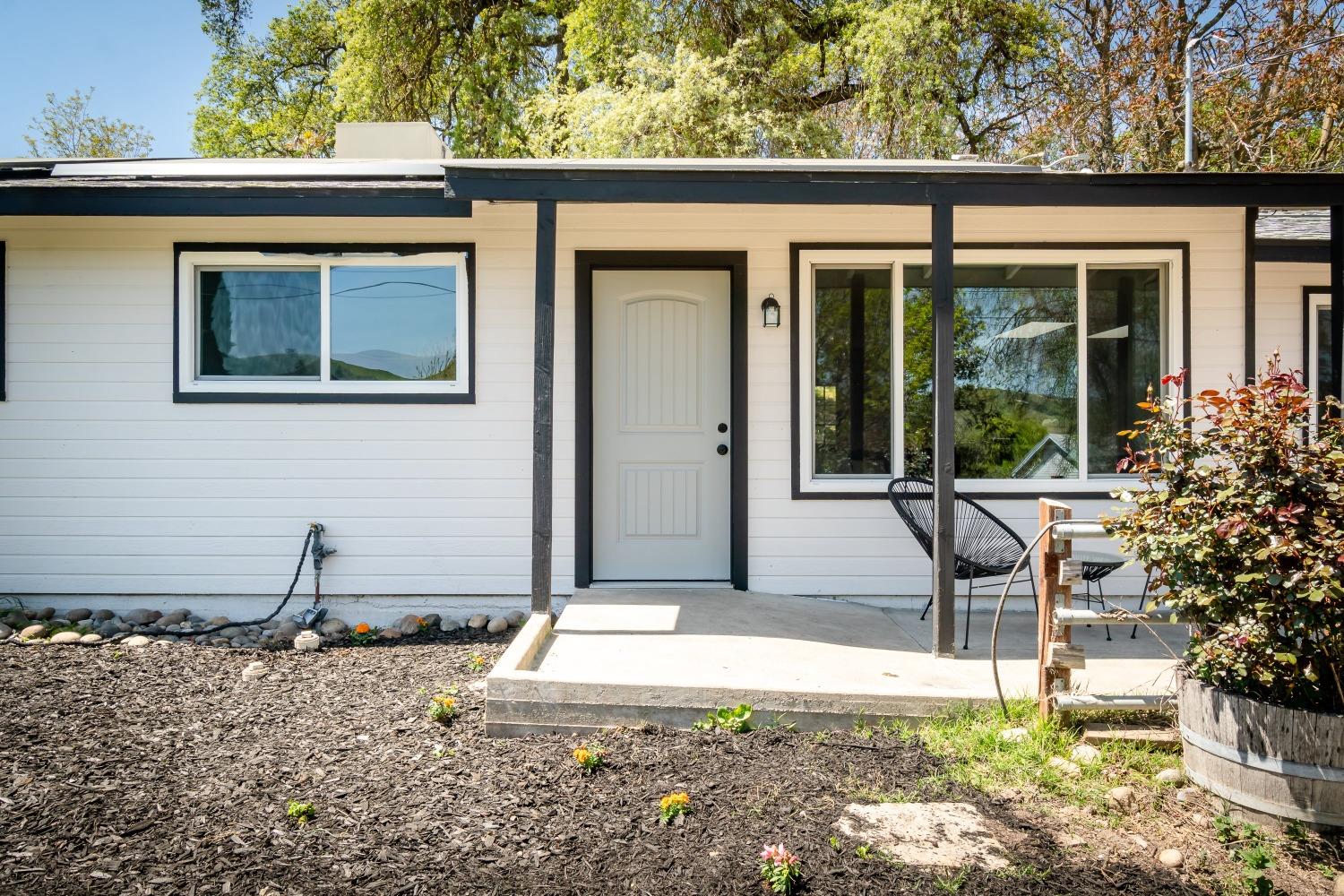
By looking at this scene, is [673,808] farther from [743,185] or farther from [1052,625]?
[743,185]

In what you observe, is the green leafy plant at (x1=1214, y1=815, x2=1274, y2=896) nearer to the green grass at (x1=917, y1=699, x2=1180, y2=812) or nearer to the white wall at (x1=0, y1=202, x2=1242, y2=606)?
the green grass at (x1=917, y1=699, x2=1180, y2=812)

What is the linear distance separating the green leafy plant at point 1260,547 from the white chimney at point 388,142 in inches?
221

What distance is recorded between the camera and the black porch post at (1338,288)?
15.4 ft

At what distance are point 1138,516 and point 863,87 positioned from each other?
1262cm

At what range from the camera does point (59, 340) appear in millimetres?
5355

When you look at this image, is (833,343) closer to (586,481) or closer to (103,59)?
(586,481)

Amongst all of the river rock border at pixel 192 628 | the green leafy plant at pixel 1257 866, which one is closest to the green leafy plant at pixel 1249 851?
the green leafy plant at pixel 1257 866

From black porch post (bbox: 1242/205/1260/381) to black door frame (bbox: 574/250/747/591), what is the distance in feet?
10.5

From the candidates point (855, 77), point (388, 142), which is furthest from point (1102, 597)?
point (855, 77)

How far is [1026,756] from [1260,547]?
3.58ft

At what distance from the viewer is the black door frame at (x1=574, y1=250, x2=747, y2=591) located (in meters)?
5.44

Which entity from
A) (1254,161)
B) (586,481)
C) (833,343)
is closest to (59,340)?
(586,481)

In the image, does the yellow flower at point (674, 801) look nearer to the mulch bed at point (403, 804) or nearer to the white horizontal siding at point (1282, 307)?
the mulch bed at point (403, 804)

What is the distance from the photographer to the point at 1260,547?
2.66m
